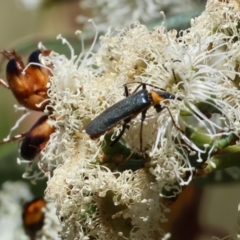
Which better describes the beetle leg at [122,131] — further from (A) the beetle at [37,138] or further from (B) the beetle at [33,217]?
(B) the beetle at [33,217]

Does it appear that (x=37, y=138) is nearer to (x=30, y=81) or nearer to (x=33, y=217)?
(x=30, y=81)

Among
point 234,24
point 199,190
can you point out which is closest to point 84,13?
point 199,190

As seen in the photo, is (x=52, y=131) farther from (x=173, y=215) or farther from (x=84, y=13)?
(x=84, y=13)

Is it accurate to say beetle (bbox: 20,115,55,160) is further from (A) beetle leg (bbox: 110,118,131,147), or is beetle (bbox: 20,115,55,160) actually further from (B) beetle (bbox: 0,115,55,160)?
(A) beetle leg (bbox: 110,118,131,147)

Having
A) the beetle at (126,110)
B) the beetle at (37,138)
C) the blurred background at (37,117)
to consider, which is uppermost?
the beetle at (126,110)

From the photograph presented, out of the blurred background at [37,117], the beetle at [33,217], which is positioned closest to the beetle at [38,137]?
the blurred background at [37,117]

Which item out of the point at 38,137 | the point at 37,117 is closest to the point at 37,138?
the point at 38,137
